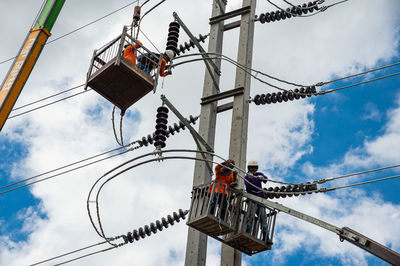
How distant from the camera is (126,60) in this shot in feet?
32.5

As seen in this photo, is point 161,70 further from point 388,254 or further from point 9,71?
point 388,254

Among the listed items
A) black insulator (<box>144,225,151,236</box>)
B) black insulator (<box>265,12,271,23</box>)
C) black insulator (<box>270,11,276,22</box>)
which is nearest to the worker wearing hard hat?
black insulator (<box>144,225,151,236</box>)

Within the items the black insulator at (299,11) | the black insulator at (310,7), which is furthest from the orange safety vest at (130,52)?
the black insulator at (310,7)

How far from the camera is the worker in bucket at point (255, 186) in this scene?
9195 mm

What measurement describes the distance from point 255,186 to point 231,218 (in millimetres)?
559

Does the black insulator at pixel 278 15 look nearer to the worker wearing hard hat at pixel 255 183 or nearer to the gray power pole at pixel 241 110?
the gray power pole at pixel 241 110

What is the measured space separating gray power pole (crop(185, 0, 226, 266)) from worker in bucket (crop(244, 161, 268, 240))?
646mm

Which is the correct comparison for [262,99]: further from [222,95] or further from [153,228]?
[153,228]

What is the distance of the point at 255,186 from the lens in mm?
9070

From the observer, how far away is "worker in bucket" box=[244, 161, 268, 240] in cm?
920

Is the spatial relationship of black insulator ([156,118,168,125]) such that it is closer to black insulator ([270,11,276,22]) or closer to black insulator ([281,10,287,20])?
black insulator ([270,11,276,22])

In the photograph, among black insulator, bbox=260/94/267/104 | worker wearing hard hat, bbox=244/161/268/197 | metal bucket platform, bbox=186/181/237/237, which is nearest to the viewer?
metal bucket platform, bbox=186/181/237/237

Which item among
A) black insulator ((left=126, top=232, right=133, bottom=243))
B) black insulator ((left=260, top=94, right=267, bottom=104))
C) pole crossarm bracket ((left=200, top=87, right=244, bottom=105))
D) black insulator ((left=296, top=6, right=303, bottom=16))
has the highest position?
black insulator ((left=296, top=6, right=303, bottom=16))

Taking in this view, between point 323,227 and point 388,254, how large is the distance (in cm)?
105
